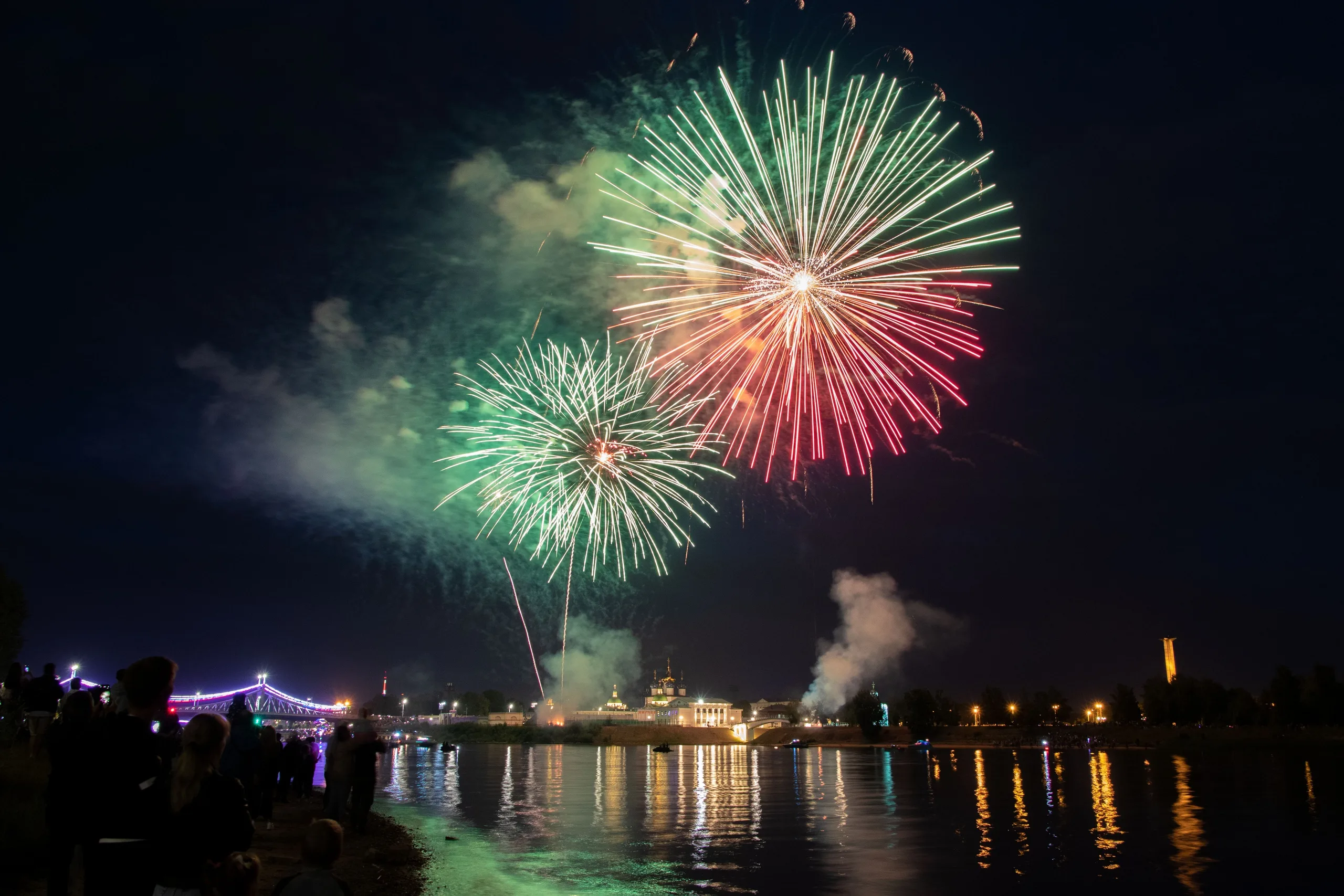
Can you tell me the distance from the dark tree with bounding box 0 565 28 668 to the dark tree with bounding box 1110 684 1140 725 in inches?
5368

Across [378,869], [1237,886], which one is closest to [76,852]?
[378,869]

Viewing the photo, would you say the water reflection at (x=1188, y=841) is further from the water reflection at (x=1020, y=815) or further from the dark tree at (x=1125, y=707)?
the dark tree at (x=1125, y=707)

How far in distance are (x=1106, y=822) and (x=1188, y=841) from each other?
3.76 meters

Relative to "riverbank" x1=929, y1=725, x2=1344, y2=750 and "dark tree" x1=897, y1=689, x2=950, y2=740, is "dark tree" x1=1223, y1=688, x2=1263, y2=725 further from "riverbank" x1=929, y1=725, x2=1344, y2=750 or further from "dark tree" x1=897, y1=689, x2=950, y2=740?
"dark tree" x1=897, y1=689, x2=950, y2=740

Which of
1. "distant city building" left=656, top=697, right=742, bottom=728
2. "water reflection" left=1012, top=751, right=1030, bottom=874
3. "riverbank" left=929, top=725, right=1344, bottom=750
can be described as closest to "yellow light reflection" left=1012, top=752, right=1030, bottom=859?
"water reflection" left=1012, top=751, right=1030, bottom=874

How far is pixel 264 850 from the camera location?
12906 millimetres

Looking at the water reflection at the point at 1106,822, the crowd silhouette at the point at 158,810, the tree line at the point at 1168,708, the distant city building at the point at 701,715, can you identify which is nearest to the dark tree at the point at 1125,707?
the tree line at the point at 1168,708

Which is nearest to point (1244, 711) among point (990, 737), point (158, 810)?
point (990, 737)

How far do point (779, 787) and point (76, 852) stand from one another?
27.8 meters

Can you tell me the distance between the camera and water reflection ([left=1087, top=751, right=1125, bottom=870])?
15438mm

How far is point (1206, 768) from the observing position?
155 ft

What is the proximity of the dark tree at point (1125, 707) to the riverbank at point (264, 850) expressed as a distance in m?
142

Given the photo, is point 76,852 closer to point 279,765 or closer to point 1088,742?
point 279,765

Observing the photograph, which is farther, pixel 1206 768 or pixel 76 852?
pixel 1206 768
